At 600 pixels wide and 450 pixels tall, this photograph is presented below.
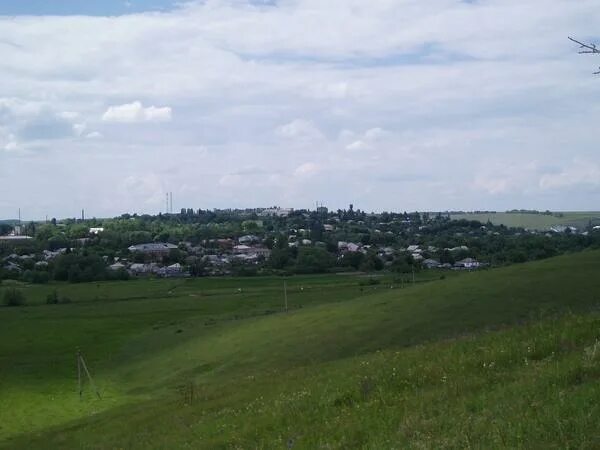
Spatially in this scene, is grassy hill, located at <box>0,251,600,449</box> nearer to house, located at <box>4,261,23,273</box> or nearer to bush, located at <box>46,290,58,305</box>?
bush, located at <box>46,290,58,305</box>

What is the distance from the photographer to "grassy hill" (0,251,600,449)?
1199 cm

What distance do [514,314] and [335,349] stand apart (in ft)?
31.4

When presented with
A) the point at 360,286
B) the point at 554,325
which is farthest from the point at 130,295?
the point at 554,325

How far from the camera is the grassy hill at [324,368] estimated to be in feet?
39.3

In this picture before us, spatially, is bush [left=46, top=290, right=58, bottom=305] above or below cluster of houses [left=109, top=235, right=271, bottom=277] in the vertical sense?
below

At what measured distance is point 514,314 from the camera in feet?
131

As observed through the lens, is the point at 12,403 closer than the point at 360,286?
Yes

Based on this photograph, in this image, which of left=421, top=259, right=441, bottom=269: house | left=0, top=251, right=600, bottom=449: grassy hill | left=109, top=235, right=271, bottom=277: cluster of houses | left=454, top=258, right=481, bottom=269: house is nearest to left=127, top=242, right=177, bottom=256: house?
left=109, top=235, right=271, bottom=277: cluster of houses

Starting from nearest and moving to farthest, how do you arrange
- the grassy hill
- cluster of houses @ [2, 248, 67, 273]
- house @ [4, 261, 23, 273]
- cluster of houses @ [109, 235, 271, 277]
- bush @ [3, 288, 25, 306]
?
the grassy hill → bush @ [3, 288, 25, 306] → house @ [4, 261, 23, 273] → cluster of houses @ [2, 248, 67, 273] → cluster of houses @ [109, 235, 271, 277]

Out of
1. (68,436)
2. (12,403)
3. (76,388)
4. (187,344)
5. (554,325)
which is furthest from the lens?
(187,344)

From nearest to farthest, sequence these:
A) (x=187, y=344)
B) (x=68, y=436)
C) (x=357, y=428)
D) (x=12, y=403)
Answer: (x=357, y=428)
(x=68, y=436)
(x=12, y=403)
(x=187, y=344)

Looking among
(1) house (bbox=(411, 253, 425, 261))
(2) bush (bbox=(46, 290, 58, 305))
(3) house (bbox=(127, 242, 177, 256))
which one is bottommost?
(2) bush (bbox=(46, 290, 58, 305))

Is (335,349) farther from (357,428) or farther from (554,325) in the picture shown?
(357,428)

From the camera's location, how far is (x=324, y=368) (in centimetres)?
2675
